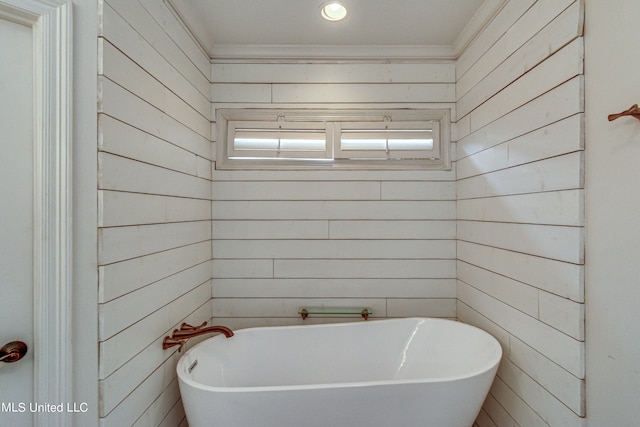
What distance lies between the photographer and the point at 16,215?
89 centimetres

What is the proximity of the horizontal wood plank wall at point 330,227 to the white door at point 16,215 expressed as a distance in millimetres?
1078

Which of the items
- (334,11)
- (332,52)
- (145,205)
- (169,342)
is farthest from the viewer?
(332,52)

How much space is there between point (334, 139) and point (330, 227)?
23.4 inches

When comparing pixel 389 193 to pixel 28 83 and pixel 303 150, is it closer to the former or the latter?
pixel 303 150

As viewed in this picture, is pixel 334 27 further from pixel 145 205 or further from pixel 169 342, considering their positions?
pixel 169 342

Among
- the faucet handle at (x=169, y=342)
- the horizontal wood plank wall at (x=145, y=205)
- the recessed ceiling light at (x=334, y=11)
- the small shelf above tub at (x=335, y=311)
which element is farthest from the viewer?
the small shelf above tub at (x=335, y=311)

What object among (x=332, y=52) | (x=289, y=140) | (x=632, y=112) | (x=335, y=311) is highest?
(x=332, y=52)

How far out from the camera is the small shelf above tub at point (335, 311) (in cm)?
190

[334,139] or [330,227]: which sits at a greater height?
[334,139]

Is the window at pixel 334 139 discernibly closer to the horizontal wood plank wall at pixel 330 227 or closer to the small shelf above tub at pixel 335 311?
the horizontal wood plank wall at pixel 330 227

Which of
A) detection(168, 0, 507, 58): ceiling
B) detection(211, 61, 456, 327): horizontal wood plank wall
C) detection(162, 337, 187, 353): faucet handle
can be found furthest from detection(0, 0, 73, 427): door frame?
detection(211, 61, 456, 327): horizontal wood plank wall

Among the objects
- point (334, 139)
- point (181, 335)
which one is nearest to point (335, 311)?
point (181, 335)

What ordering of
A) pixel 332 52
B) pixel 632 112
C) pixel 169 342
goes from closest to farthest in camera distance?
1. pixel 632 112
2. pixel 169 342
3. pixel 332 52

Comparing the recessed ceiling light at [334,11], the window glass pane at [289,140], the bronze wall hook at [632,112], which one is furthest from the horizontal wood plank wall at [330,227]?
the bronze wall hook at [632,112]
